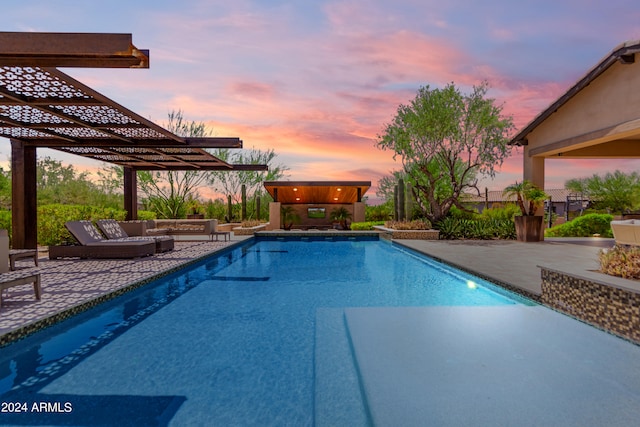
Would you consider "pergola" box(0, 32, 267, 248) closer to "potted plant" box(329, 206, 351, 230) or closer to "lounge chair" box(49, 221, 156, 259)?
"lounge chair" box(49, 221, 156, 259)

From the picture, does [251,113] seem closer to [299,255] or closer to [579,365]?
[299,255]

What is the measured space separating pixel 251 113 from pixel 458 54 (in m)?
8.79

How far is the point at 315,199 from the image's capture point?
2294 cm

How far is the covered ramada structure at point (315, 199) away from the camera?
811 inches

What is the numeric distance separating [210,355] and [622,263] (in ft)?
16.2

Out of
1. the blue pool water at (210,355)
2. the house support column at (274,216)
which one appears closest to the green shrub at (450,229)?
the blue pool water at (210,355)

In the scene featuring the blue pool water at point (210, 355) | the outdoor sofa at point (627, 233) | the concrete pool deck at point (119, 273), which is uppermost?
the outdoor sofa at point (627, 233)

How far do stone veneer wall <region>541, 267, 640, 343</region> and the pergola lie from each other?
18.4 ft

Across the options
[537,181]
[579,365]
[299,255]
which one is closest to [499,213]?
[537,181]

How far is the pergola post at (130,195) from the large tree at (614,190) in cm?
3289

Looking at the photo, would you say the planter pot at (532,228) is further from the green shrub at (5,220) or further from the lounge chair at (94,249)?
the green shrub at (5,220)

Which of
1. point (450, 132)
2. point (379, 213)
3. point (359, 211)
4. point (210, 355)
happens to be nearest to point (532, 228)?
point (450, 132)

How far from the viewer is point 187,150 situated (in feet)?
37.1

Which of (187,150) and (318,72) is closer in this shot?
(187,150)
